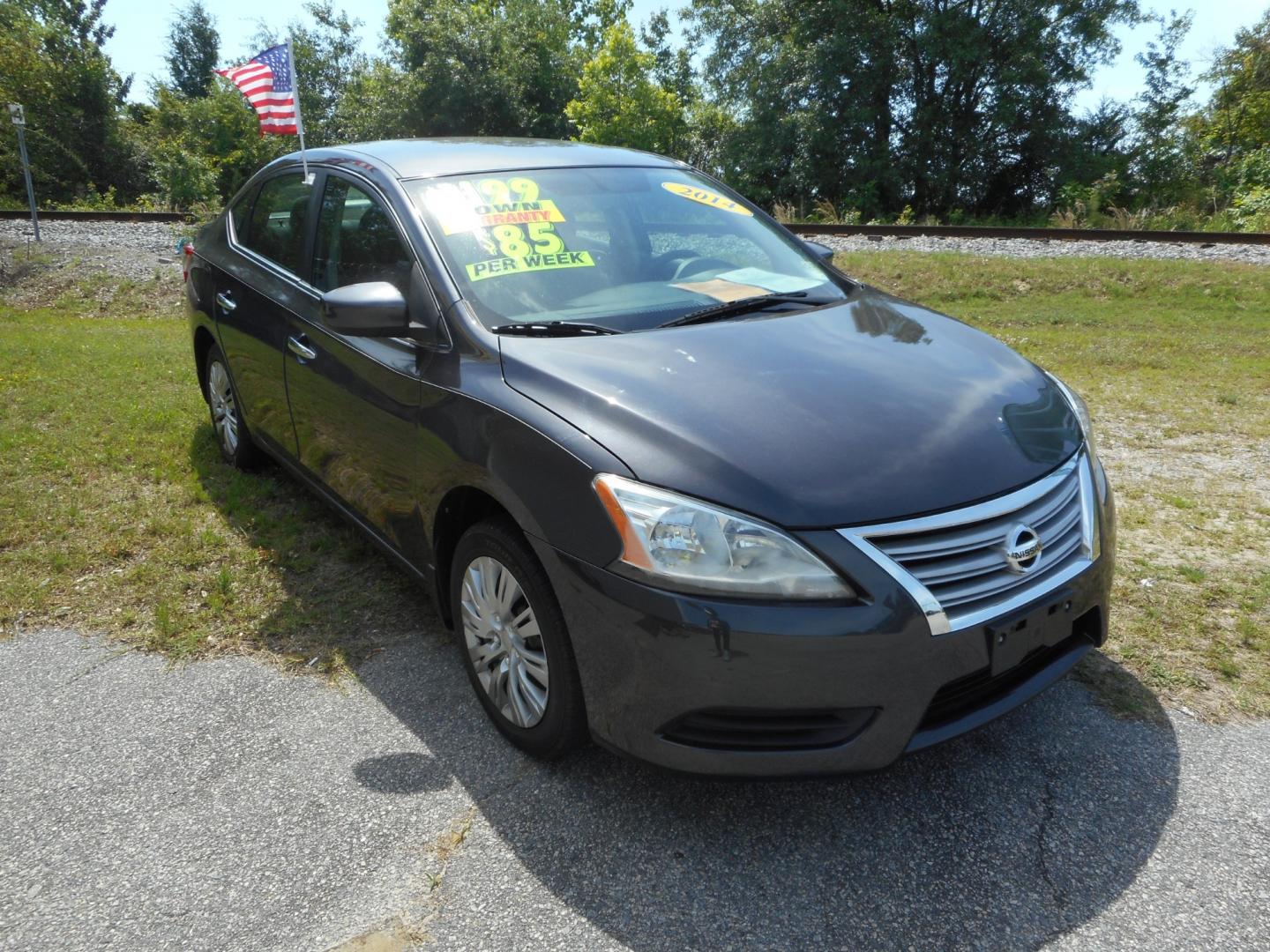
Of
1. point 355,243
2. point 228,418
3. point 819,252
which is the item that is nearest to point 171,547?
point 228,418

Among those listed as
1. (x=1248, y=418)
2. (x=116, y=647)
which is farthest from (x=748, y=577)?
(x=1248, y=418)

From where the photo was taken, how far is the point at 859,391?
8.80ft

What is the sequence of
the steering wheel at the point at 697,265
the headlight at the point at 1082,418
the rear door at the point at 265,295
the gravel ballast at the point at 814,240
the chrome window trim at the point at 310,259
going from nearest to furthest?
1. the headlight at the point at 1082,418
2. the chrome window trim at the point at 310,259
3. the steering wheel at the point at 697,265
4. the rear door at the point at 265,295
5. the gravel ballast at the point at 814,240

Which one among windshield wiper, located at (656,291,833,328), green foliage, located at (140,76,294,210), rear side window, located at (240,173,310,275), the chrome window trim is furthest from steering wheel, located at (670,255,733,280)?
green foliage, located at (140,76,294,210)

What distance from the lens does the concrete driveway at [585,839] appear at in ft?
7.38

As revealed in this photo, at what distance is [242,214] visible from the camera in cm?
496

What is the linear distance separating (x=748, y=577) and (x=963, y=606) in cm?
52

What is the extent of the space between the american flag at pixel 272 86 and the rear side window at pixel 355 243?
1.99 meters

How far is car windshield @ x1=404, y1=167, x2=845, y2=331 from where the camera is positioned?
314cm

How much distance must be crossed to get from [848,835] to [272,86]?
17.5 ft

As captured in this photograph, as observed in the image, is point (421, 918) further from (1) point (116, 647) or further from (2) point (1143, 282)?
(2) point (1143, 282)

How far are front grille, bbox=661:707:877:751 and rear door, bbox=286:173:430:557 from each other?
1291 millimetres

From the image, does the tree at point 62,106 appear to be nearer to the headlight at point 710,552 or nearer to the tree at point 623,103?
the tree at point 623,103

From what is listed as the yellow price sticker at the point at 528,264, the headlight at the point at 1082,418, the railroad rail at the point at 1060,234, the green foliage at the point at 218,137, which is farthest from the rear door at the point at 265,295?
the green foliage at the point at 218,137
